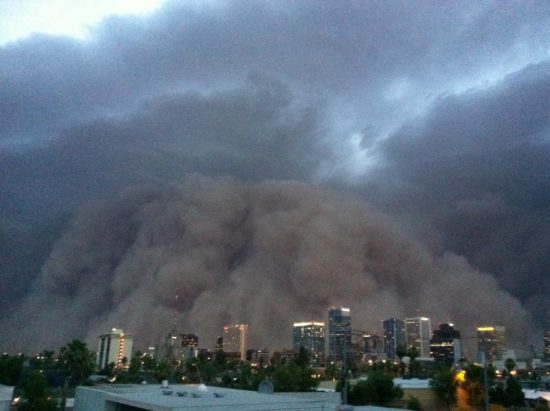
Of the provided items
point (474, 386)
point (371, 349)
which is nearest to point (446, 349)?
point (371, 349)

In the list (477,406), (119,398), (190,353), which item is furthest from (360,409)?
(190,353)

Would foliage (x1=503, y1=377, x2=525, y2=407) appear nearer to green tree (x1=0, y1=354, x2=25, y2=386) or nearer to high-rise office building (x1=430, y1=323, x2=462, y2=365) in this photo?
green tree (x1=0, y1=354, x2=25, y2=386)

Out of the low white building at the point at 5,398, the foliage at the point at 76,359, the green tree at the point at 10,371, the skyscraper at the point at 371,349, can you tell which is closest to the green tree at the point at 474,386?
the foliage at the point at 76,359

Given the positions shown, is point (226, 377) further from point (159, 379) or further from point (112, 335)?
point (112, 335)

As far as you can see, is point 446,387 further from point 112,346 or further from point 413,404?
point 112,346

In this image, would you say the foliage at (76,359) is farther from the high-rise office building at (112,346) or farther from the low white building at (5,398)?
the high-rise office building at (112,346)

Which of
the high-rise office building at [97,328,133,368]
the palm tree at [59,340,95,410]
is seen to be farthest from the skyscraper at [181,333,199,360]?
the palm tree at [59,340,95,410]
